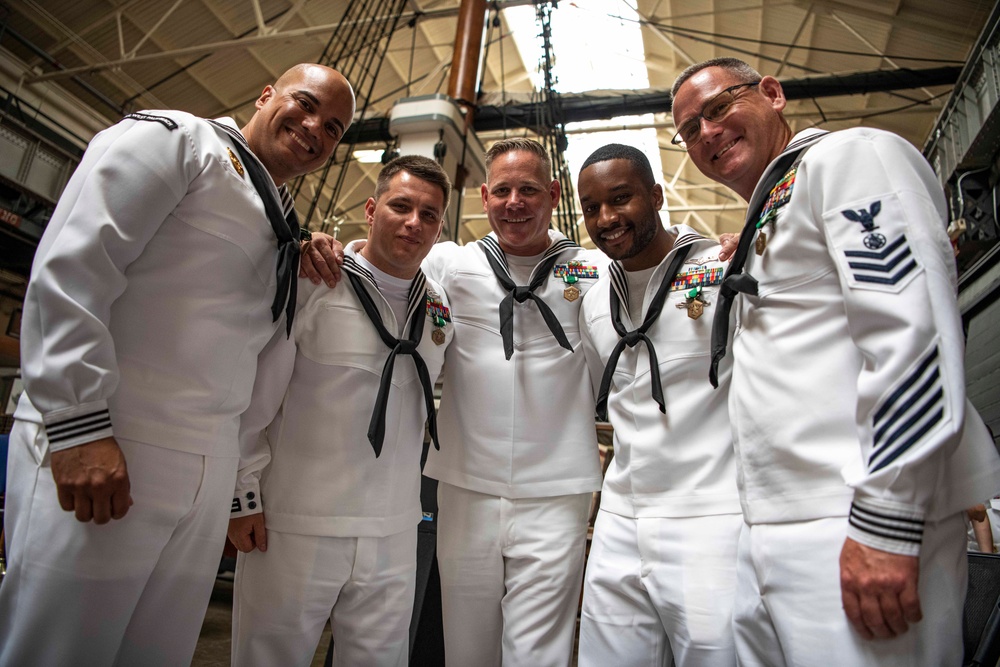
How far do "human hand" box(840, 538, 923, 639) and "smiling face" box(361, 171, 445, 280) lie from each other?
1.49 meters

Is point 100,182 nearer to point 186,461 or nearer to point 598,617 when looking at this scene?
point 186,461

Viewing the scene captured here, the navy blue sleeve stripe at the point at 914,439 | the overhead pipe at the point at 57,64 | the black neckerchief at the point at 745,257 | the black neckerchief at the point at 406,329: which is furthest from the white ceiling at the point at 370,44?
the navy blue sleeve stripe at the point at 914,439

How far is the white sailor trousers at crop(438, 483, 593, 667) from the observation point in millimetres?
1899

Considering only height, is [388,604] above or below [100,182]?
below

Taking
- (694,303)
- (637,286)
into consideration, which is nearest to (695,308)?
(694,303)

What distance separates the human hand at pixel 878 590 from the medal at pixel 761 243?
2.20 ft

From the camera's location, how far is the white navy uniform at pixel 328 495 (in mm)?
1770

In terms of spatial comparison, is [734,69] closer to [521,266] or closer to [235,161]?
[521,266]

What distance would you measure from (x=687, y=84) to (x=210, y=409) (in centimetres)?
155

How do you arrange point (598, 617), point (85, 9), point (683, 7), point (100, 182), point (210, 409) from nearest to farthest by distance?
→ point (100, 182) < point (210, 409) < point (598, 617) < point (85, 9) < point (683, 7)

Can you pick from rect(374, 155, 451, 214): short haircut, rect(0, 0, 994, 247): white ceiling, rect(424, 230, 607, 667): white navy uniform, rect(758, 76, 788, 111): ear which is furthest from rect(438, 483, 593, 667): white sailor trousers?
rect(0, 0, 994, 247): white ceiling

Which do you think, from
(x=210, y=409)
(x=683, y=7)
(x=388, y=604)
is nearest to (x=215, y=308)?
(x=210, y=409)

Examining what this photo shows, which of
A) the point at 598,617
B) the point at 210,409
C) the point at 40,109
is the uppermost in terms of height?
the point at 40,109

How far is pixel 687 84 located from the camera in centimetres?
181
